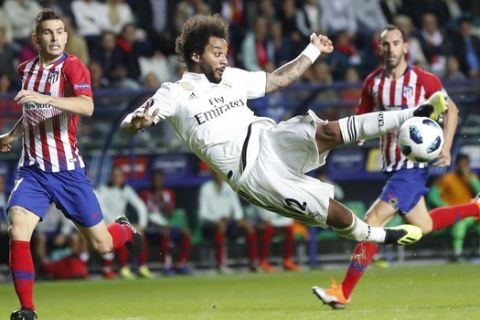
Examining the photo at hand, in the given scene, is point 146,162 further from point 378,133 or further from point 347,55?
point 378,133

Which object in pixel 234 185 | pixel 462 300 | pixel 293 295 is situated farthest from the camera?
pixel 293 295

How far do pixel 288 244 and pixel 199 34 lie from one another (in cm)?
793

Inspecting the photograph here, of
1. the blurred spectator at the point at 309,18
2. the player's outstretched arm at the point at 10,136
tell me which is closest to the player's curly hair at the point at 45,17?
the player's outstretched arm at the point at 10,136

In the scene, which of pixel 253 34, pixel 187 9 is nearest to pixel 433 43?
pixel 253 34

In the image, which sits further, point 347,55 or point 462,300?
point 347,55

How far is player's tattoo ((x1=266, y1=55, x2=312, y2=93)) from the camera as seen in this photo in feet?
31.3

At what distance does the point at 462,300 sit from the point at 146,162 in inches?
291

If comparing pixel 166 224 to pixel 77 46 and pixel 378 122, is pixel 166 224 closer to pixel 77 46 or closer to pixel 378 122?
pixel 77 46

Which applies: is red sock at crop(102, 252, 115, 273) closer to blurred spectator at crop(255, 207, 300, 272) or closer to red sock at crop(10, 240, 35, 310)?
blurred spectator at crop(255, 207, 300, 272)

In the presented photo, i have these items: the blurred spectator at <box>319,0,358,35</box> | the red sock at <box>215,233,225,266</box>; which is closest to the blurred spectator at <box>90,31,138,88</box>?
the red sock at <box>215,233,225,266</box>

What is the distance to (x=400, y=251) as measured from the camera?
690 inches

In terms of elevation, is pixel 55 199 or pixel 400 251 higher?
pixel 55 199

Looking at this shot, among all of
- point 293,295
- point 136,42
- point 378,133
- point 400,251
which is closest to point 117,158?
point 136,42

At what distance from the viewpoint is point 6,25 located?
61.3ft
